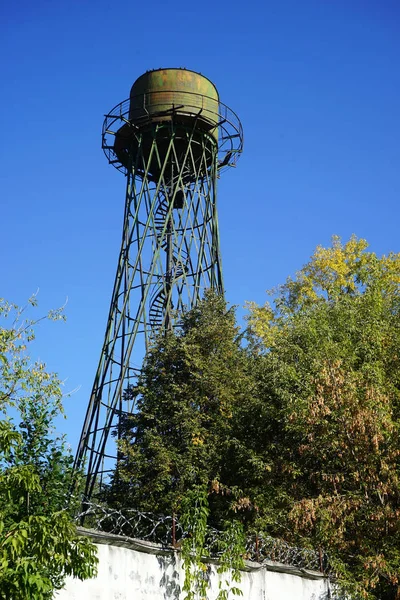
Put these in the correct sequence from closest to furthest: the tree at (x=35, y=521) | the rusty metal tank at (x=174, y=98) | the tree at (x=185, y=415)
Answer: the tree at (x=35, y=521)
the tree at (x=185, y=415)
the rusty metal tank at (x=174, y=98)

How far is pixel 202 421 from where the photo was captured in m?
20.2

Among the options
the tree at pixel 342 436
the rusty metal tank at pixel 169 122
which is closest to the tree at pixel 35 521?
the tree at pixel 342 436

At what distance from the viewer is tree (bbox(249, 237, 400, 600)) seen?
1462 centimetres

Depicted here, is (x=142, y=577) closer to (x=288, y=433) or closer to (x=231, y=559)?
(x=231, y=559)

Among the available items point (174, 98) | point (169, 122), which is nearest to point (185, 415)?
point (169, 122)

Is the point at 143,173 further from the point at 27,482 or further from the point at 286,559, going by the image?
the point at 27,482

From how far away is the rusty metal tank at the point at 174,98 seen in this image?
88.1 ft

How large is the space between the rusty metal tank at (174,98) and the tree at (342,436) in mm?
9533

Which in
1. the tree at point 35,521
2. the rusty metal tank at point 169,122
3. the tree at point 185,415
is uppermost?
the rusty metal tank at point 169,122

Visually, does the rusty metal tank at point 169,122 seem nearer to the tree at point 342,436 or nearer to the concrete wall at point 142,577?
the tree at point 342,436

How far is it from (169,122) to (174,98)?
93 centimetres

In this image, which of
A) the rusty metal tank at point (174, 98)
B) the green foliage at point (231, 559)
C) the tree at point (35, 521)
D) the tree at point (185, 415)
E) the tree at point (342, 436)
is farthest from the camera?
the rusty metal tank at point (174, 98)

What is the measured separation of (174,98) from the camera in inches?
1070

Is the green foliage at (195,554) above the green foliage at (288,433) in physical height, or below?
below
